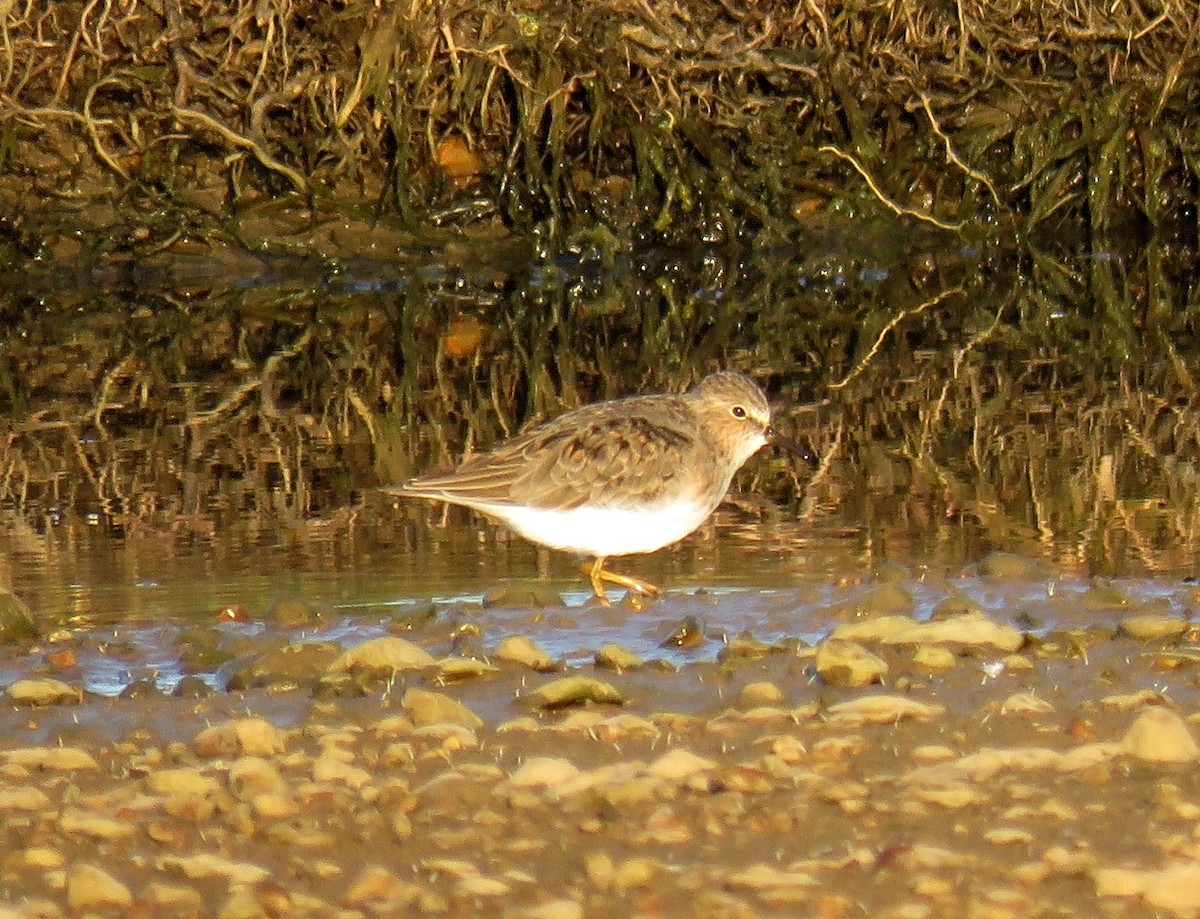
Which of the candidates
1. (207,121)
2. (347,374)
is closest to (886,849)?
(347,374)

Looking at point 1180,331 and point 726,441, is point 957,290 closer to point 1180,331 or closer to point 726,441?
point 1180,331

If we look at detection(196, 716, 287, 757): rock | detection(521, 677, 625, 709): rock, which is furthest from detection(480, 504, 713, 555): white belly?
detection(196, 716, 287, 757): rock

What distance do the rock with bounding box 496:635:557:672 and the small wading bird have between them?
801mm

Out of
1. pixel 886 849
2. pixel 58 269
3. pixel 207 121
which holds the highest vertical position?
pixel 207 121

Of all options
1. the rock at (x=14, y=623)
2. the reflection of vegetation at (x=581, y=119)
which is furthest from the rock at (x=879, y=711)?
the reflection of vegetation at (x=581, y=119)

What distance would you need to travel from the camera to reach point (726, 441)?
6.35 meters

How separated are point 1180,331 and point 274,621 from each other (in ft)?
20.9

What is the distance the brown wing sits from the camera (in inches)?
233

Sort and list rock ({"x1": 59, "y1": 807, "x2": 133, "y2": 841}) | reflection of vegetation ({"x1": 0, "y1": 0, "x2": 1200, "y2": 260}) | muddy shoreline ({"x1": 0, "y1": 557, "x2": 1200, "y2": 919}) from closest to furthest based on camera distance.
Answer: muddy shoreline ({"x1": 0, "y1": 557, "x2": 1200, "y2": 919}) < rock ({"x1": 59, "y1": 807, "x2": 133, "y2": 841}) < reflection of vegetation ({"x1": 0, "y1": 0, "x2": 1200, "y2": 260})

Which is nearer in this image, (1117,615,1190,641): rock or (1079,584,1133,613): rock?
(1117,615,1190,641): rock

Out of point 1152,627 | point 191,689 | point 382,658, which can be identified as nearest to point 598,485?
point 382,658

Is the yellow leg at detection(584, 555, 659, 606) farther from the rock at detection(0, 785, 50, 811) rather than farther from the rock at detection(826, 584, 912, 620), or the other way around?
the rock at detection(0, 785, 50, 811)

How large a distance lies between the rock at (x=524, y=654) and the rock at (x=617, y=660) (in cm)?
12

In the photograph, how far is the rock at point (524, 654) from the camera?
5.02 metres
